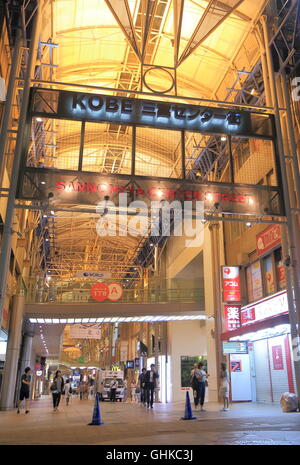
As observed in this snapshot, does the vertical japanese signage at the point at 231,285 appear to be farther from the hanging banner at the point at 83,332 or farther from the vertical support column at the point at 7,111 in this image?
the hanging banner at the point at 83,332

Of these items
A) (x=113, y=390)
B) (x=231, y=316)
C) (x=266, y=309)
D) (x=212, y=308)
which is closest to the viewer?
(x=266, y=309)

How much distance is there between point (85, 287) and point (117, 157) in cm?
764

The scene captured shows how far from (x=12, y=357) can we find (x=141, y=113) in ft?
45.3

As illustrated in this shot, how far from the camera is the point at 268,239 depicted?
17250mm

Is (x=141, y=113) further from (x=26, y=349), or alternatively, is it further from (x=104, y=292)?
(x=26, y=349)

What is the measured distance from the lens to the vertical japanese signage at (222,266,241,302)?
785 inches

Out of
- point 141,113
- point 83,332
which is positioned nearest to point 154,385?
point 141,113

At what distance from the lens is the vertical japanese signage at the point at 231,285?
19938 mm

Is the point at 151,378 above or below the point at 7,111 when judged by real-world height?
below

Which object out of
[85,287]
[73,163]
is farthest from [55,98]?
[85,287]

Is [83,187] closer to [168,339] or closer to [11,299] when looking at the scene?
[11,299]

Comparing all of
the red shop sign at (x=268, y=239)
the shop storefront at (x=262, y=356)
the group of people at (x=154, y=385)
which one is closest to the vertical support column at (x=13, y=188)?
the group of people at (x=154, y=385)

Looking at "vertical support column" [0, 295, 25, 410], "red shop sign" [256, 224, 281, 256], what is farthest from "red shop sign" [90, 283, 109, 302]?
"red shop sign" [256, 224, 281, 256]

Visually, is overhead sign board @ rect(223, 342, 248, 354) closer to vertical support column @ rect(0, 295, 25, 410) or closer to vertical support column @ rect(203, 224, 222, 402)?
vertical support column @ rect(203, 224, 222, 402)
